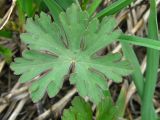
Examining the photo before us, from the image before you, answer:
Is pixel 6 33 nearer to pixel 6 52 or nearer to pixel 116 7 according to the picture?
pixel 6 52

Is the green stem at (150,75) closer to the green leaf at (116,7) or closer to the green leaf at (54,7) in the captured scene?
the green leaf at (116,7)

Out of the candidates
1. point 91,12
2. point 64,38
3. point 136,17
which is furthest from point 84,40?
point 136,17

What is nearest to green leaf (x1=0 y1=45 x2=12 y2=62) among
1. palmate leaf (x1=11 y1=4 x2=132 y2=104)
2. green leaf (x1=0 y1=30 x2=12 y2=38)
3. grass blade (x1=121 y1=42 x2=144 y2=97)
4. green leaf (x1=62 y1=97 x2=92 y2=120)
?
green leaf (x1=0 y1=30 x2=12 y2=38)

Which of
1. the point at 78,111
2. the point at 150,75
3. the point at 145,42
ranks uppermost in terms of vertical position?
the point at 145,42

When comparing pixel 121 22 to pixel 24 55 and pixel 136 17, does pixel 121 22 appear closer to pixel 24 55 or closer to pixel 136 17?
pixel 136 17

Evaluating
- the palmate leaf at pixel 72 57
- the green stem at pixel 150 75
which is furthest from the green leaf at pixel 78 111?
the green stem at pixel 150 75

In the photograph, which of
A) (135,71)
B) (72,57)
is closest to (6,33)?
(72,57)
